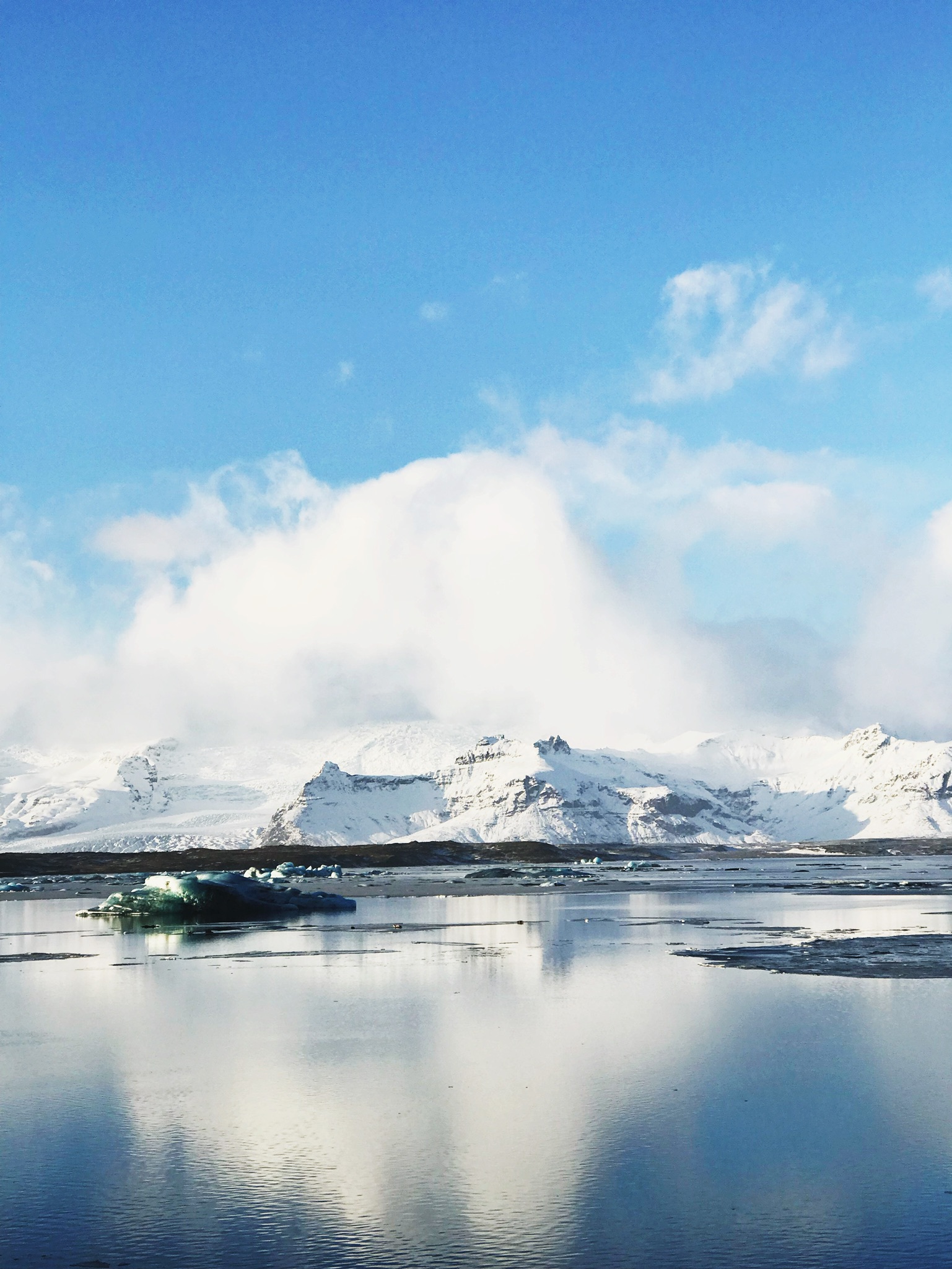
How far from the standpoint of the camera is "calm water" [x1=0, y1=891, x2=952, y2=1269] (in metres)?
9.94

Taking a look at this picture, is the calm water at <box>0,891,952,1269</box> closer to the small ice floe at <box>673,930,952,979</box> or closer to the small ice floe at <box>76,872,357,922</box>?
the small ice floe at <box>673,930,952,979</box>

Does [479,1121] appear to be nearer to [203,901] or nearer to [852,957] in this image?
[852,957]

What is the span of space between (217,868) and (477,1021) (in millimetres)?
138938

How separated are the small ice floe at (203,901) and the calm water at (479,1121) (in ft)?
80.9

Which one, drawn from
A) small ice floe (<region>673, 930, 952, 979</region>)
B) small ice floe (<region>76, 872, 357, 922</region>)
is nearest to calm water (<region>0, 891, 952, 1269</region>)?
small ice floe (<region>673, 930, 952, 979</region>)

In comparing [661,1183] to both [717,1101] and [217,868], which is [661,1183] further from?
[217,868]

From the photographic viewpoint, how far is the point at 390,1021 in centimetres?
2066

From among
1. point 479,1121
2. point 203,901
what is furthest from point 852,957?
point 203,901

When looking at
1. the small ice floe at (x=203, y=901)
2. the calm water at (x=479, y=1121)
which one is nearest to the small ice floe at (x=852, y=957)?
the calm water at (x=479, y=1121)

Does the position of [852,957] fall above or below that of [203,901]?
below

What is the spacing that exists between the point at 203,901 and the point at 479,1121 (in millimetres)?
40823

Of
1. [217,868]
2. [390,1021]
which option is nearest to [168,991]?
[390,1021]

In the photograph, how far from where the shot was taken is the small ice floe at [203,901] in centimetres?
5206

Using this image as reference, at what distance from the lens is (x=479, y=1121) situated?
1375cm
